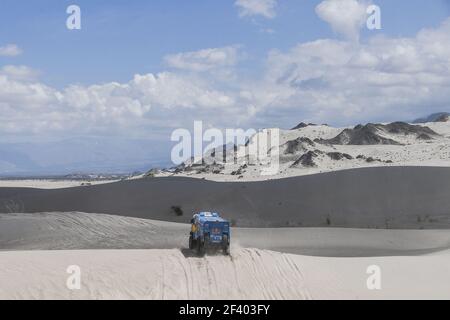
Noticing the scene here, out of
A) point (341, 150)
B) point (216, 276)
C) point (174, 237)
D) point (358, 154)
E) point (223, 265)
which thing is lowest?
point (216, 276)

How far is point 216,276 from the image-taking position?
558 inches

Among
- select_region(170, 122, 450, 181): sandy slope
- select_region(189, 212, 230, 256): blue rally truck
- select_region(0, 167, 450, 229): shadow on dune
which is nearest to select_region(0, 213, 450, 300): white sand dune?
select_region(189, 212, 230, 256): blue rally truck

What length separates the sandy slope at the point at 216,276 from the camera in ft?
41.6

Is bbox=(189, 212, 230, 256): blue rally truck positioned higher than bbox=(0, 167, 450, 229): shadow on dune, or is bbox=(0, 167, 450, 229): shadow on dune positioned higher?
bbox=(0, 167, 450, 229): shadow on dune

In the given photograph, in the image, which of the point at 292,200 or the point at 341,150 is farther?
the point at 341,150

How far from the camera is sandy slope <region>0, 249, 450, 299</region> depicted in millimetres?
12680

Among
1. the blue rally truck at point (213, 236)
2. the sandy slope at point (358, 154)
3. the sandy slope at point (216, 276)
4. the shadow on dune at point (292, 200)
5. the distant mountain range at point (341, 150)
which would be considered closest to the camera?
the sandy slope at point (216, 276)

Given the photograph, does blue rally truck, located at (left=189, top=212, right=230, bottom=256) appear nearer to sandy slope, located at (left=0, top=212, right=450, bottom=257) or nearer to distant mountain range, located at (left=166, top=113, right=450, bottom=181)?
sandy slope, located at (left=0, top=212, right=450, bottom=257)

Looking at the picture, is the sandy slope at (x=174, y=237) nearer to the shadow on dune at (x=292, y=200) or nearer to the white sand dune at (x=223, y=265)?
the white sand dune at (x=223, y=265)

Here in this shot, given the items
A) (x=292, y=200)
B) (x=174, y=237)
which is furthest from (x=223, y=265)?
(x=292, y=200)

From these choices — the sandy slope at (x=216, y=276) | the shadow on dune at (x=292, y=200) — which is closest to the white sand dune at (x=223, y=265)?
the sandy slope at (x=216, y=276)

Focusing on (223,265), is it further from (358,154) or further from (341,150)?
(341,150)
